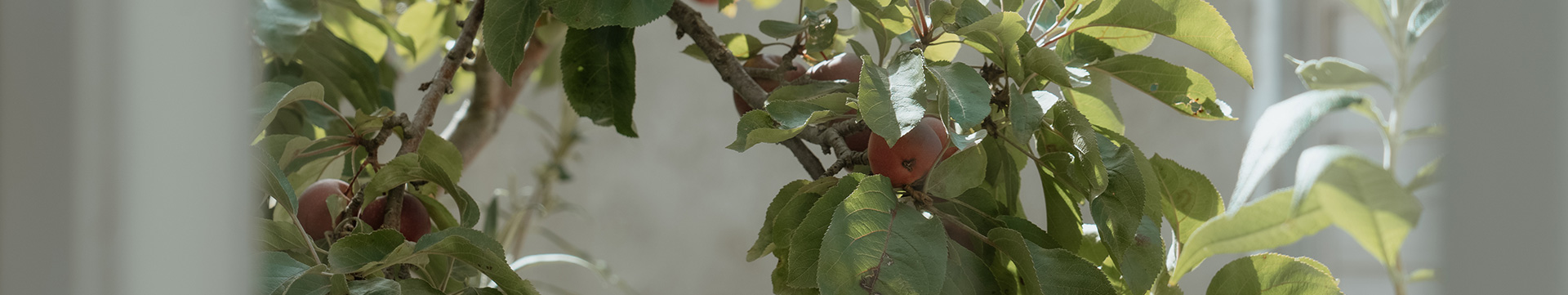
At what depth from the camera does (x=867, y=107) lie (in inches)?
9.4

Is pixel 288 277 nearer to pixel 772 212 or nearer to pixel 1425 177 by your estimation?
pixel 772 212

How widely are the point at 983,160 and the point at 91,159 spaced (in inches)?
9.4

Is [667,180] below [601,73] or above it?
below

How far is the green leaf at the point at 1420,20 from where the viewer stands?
0.44ft

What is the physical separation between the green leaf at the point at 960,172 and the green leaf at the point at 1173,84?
76mm

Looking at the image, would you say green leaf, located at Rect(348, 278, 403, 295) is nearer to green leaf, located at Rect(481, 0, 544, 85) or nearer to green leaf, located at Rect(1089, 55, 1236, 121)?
green leaf, located at Rect(481, 0, 544, 85)

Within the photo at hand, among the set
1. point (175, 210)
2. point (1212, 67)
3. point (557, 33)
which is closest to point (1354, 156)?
point (175, 210)

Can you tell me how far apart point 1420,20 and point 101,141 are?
172 millimetres

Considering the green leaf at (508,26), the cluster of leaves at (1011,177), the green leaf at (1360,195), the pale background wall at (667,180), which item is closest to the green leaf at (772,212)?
the cluster of leaves at (1011,177)

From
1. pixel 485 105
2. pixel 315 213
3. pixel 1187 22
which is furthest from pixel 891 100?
pixel 485 105

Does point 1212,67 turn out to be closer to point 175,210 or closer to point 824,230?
point 824,230

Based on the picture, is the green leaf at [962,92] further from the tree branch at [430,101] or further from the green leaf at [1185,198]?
the tree branch at [430,101]

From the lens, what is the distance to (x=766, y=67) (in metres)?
0.42

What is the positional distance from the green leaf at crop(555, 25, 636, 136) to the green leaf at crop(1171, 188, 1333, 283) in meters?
0.27
